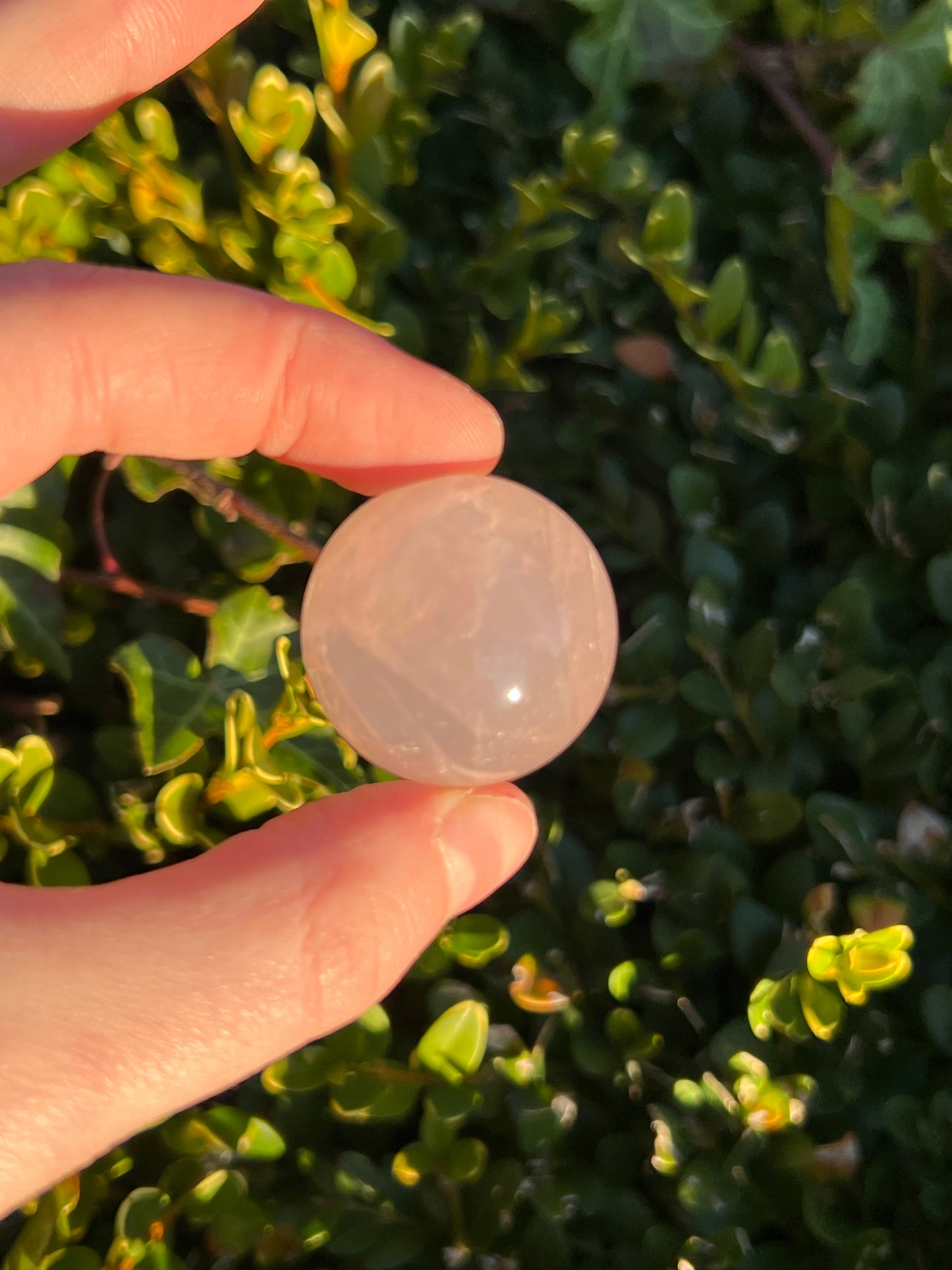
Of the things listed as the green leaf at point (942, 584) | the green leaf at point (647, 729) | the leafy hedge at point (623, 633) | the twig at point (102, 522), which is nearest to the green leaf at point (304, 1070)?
the leafy hedge at point (623, 633)

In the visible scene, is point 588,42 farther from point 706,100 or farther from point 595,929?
point 595,929

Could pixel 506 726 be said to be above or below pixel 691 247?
below

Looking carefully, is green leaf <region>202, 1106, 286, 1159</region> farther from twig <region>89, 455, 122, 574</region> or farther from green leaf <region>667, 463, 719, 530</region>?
green leaf <region>667, 463, 719, 530</region>

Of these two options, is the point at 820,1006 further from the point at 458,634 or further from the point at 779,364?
the point at 779,364

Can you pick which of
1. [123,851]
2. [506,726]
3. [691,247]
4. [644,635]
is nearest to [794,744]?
[644,635]

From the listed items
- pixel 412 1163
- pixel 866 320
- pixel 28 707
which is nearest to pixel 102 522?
pixel 28 707

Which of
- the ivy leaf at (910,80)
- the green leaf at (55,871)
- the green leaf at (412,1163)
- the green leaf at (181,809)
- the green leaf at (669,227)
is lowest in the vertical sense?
the green leaf at (412,1163)

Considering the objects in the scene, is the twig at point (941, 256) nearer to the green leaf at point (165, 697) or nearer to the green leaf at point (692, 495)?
the green leaf at point (692, 495)
